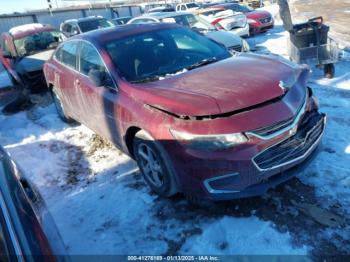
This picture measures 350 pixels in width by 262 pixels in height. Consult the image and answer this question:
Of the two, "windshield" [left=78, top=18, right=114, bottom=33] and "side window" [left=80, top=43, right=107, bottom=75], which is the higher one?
"side window" [left=80, top=43, right=107, bottom=75]

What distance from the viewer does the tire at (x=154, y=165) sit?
10.7 ft

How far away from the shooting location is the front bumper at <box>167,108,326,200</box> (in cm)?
288

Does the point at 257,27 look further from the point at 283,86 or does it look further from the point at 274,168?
the point at 274,168

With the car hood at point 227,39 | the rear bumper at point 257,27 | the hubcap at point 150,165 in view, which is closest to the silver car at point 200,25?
the car hood at point 227,39

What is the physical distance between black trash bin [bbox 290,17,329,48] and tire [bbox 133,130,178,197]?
522 centimetres

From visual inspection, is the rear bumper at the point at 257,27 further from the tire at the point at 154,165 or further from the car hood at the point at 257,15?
the tire at the point at 154,165

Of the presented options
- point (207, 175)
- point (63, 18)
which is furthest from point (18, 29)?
point (63, 18)

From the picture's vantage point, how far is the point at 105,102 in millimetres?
4105

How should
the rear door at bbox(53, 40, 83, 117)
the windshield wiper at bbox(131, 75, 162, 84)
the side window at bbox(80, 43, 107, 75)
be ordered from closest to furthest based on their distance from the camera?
the windshield wiper at bbox(131, 75, 162, 84) < the side window at bbox(80, 43, 107, 75) < the rear door at bbox(53, 40, 83, 117)

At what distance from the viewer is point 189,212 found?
3434 mm

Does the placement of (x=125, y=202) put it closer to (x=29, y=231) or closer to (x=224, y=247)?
(x=224, y=247)

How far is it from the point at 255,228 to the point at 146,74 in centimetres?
203

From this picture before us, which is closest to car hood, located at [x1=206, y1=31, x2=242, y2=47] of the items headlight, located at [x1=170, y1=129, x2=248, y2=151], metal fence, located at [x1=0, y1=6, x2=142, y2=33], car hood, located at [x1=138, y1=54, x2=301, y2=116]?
car hood, located at [x1=138, y1=54, x2=301, y2=116]

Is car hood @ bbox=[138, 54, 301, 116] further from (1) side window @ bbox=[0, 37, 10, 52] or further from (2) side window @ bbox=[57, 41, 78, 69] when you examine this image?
(1) side window @ bbox=[0, 37, 10, 52]
